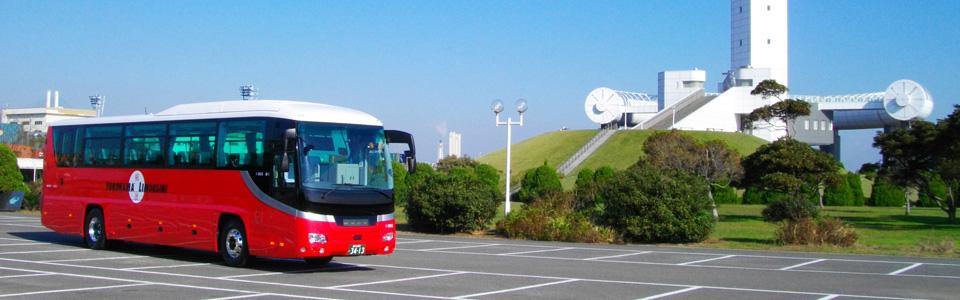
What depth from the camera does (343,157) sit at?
1570 centimetres

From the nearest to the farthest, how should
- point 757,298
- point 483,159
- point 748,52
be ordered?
point 757,298 → point 483,159 → point 748,52

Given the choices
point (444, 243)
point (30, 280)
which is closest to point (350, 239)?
point (30, 280)

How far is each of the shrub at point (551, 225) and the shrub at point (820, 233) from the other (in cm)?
471

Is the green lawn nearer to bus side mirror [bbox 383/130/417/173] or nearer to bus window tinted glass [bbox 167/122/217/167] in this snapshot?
bus side mirror [bbox 383/130/417/173]

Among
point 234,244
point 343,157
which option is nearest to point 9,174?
point 234,244

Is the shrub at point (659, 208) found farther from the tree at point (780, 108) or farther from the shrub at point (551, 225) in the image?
the tree at point (780, 108)

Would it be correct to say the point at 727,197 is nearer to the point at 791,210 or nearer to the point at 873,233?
the point at 873,233

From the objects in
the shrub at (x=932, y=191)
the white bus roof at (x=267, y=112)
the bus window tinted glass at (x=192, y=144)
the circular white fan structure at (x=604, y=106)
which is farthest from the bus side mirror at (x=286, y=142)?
the circular white fan structure at (x=604, y=106)

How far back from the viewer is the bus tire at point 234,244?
638 inches

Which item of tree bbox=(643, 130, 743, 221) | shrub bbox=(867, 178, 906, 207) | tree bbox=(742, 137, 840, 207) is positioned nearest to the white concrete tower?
shrub bbox=(867, 178, 906, 207)

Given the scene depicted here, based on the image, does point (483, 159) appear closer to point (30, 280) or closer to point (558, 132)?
point (558, 132)

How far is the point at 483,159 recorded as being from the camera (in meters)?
93.8

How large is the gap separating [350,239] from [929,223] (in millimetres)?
30873

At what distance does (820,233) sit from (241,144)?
1511cm
